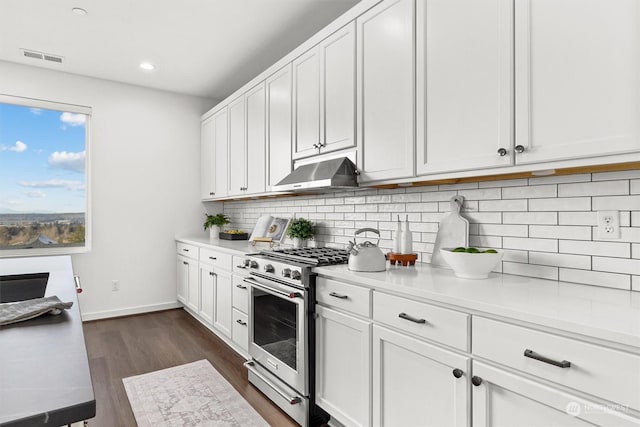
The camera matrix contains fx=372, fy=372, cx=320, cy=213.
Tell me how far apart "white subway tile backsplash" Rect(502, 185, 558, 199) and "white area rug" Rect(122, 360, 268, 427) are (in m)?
1.87

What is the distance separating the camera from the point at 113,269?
14.2 ft

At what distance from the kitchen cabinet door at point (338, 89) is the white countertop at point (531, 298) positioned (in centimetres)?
96

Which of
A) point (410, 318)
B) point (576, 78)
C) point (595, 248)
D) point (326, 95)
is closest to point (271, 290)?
point (410, 318)

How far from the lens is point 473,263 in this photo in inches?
67.6

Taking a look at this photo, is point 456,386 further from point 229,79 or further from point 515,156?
point 229,79

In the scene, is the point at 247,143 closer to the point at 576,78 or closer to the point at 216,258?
the point at 216,258

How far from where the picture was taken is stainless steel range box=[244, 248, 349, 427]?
2141 mm

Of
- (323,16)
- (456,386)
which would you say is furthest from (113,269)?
(456,386)

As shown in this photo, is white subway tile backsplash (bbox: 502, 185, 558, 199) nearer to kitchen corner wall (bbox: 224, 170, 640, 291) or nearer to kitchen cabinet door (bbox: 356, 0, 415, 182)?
kitchen corner wall (bbox: 224, 170, 640, 291)

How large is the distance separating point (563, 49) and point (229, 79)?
11.7 feet

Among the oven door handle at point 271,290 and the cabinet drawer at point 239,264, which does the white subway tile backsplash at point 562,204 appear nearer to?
the oven door handle at point 271,290

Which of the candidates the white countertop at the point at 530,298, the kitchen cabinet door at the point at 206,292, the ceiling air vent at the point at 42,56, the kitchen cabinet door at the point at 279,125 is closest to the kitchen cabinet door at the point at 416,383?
the white countertop at the point at 530,298

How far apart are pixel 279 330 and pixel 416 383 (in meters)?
1.08

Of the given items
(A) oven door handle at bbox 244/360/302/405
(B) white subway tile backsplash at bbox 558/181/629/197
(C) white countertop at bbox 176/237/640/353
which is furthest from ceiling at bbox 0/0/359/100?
(A) oven door handle at bbox 244/360/302/405
